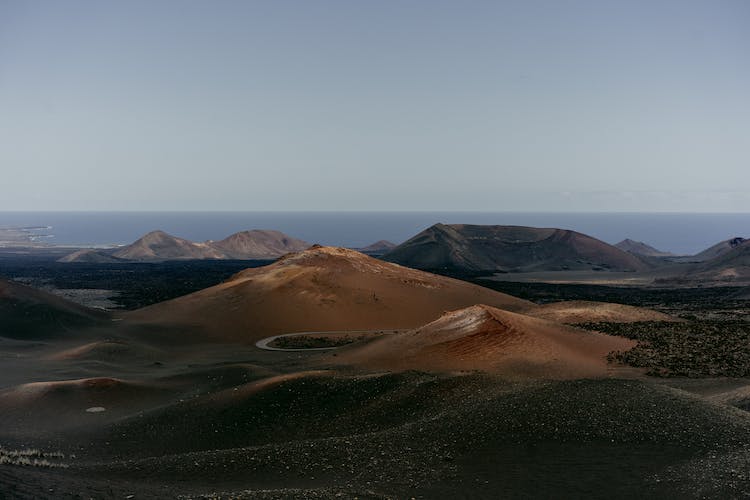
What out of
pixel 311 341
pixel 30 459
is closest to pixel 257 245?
pixel 311 341

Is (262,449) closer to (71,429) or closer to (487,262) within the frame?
(71,429)

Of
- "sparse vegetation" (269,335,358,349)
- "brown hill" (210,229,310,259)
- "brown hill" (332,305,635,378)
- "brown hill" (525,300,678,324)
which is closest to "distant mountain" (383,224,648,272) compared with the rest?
"brown hill" (210,229,310,259)

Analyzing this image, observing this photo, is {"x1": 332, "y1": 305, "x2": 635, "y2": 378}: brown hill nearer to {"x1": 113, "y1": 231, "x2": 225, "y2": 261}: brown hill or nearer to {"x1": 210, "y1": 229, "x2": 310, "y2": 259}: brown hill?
{"x1": 113, "y1": 231, "x2": 225, "y2": 261}: brown hill

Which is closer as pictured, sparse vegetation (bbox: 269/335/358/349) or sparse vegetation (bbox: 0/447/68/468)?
sparse vegetation (bbox: 0/447/68/468)

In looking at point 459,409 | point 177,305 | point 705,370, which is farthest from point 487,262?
point 459,409

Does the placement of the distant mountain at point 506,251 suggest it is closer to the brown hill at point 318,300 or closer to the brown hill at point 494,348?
the brown hill at point 318,300

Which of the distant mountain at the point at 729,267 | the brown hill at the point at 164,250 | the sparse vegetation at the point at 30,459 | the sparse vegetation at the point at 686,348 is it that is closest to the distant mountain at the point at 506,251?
the distant mountain at the point at 729,267
